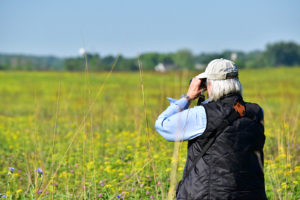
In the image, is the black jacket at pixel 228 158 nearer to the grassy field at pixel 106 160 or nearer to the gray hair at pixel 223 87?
the gray hair at pixel 223 87

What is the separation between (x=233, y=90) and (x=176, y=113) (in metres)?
0.34

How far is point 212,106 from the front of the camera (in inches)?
73.5

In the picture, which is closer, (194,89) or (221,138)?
(221,138)

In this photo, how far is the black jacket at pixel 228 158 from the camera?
1845mm

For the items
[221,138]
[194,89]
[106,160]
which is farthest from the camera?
[106,160]

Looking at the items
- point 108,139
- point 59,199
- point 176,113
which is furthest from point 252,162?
point 108,139

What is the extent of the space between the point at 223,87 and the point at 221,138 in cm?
28

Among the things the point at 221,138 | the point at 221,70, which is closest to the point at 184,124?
the point at 221,138

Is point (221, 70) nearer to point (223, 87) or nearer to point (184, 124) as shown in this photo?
point (223, 87)

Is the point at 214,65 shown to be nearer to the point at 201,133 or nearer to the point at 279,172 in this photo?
the point at 201,133

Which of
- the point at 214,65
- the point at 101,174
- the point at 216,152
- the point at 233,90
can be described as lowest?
the point at 101,174

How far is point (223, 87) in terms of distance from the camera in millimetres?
1919

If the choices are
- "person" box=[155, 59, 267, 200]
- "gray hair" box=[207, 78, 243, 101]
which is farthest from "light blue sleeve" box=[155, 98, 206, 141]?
"gray hair" box=[207, 78, 243, 101]

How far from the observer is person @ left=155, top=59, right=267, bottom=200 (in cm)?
185
